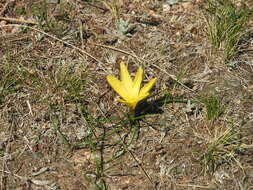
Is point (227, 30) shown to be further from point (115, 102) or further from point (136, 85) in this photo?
point (115, 102)

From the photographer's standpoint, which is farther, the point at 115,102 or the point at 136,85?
the point at 115,102

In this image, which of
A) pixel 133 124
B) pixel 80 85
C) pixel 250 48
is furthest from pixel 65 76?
pixel 250 48

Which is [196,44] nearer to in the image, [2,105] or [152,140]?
[152,140]

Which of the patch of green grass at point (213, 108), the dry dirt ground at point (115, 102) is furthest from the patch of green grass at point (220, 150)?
the patch of green grass at point (213, 108)

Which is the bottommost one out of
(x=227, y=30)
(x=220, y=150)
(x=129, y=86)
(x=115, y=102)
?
(x=220, y=150)

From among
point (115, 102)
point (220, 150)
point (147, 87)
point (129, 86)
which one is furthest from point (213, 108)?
point (115, 102)

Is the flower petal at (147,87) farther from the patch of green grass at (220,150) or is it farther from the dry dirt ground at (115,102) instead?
the patch of green grass at (220,150)
